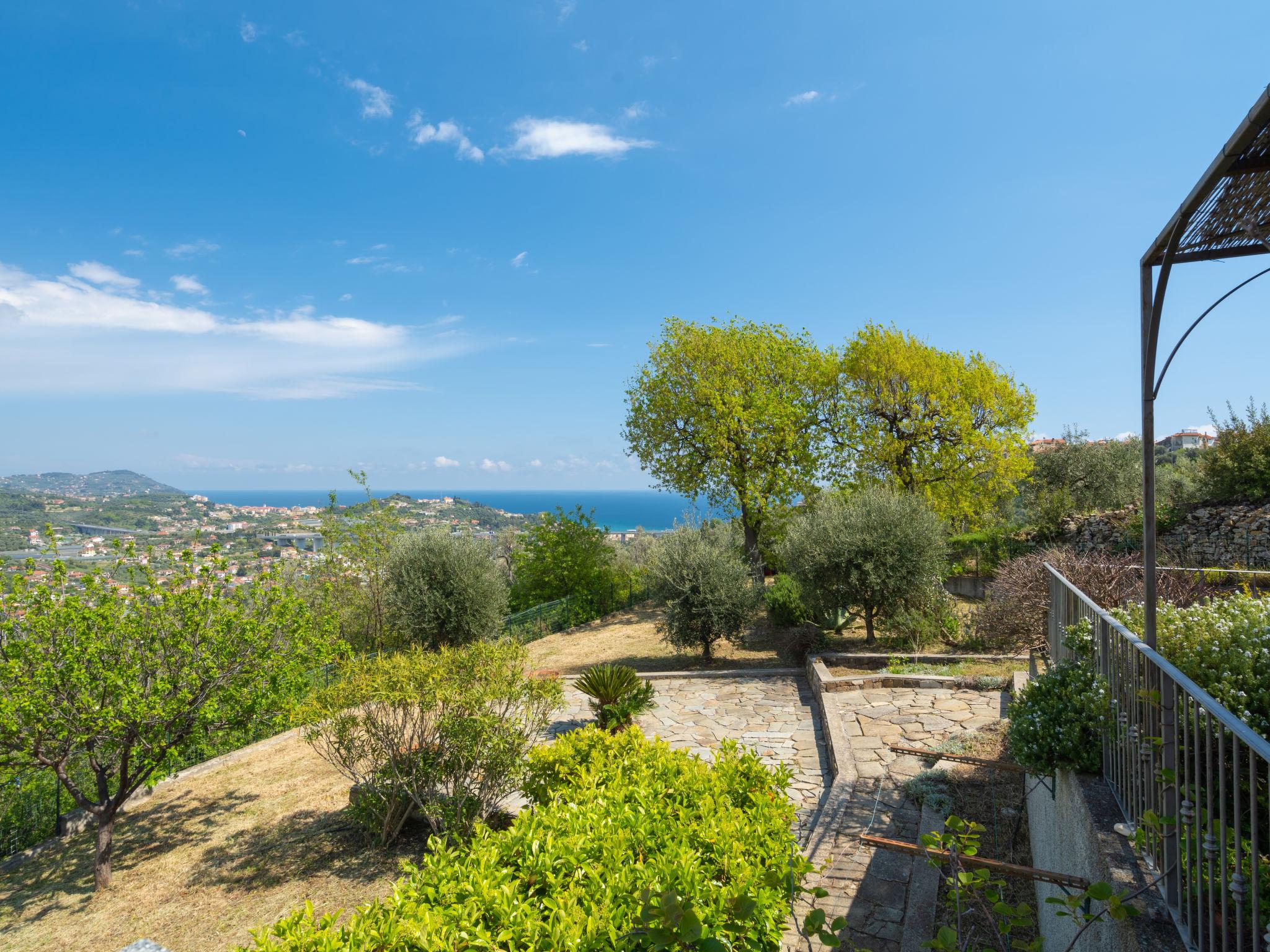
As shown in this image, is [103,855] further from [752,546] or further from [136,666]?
[752,546]

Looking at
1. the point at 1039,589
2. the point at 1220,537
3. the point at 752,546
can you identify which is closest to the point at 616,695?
the point at 1039,589

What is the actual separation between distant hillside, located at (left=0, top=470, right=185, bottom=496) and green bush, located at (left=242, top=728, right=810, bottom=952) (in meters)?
Result: 38.2

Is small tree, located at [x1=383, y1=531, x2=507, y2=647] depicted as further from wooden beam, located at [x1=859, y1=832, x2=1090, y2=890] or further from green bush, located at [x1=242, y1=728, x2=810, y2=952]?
wooden beam, located at [x1=859, y1=832, x2=1090, y2=890]

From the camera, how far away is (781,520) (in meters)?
19.4

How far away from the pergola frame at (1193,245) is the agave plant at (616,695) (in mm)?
6591

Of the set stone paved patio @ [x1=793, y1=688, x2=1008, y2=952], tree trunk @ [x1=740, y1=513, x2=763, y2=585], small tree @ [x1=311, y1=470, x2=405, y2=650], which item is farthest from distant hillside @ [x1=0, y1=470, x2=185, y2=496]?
stone paved patio @ [x1=793, y1=688, x2=1008, y2=952]

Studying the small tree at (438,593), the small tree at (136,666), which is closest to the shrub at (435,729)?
the small tree at (136,666)

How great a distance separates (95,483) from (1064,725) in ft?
191

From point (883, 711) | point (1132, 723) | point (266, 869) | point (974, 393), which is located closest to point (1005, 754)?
point (883, 711)

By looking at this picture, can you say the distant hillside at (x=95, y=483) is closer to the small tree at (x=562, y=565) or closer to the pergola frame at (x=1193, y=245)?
the small tree at (x=562, y=565)

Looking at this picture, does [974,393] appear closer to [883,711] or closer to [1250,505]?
[1250,505]

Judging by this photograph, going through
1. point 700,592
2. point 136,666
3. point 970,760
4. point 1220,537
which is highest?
point 1220,537

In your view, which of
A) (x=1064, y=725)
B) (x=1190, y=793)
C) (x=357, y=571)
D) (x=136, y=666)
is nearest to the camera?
(x=1190, y=793)

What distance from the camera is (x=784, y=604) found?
14766mm
